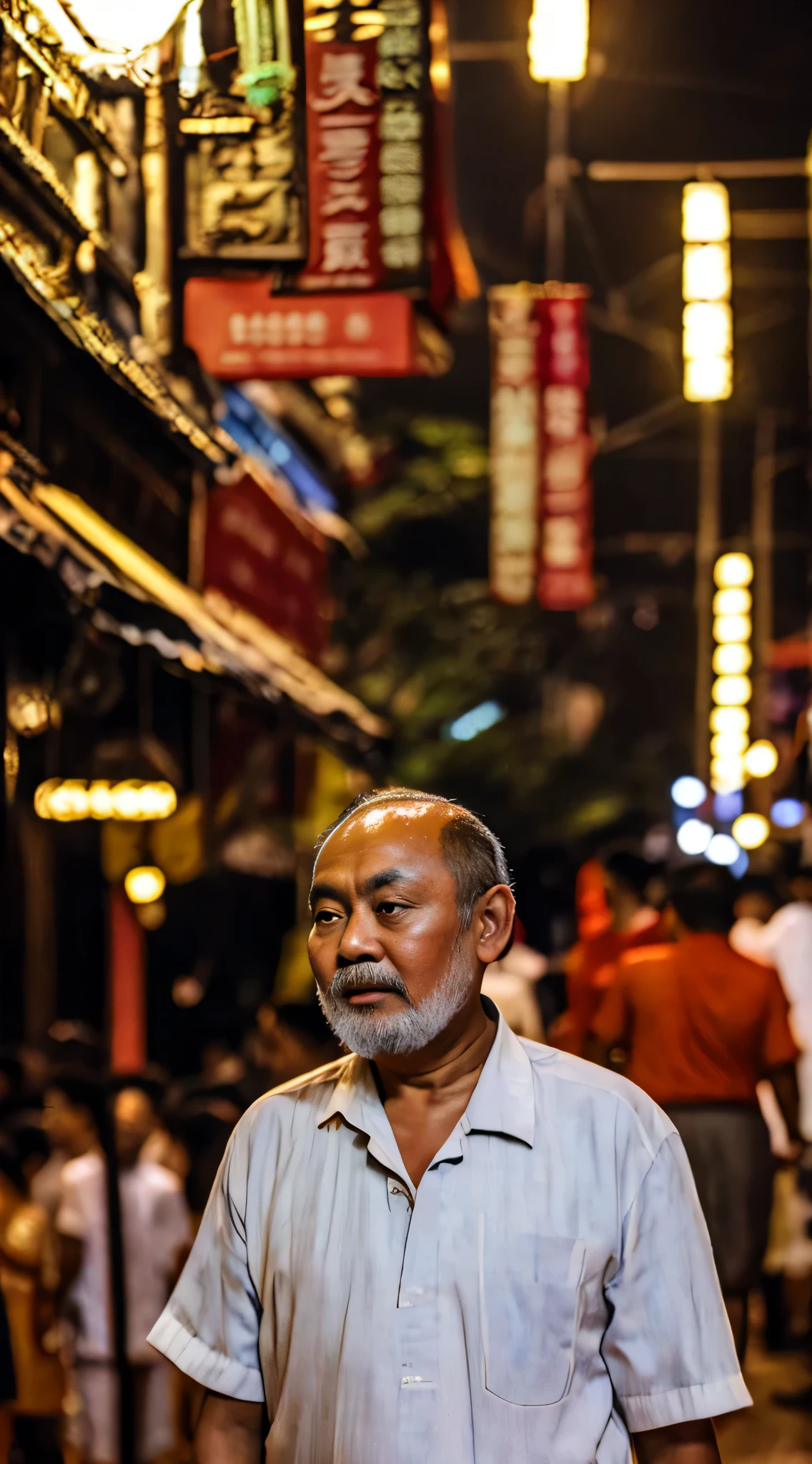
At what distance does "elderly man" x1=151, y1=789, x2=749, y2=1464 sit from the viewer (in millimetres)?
1663

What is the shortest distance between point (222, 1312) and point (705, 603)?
19.6 feet

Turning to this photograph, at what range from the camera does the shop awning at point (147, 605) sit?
12.5ft

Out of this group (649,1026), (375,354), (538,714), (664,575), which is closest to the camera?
(375,354)

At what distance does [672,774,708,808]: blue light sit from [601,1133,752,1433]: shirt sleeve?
3555 millimetres

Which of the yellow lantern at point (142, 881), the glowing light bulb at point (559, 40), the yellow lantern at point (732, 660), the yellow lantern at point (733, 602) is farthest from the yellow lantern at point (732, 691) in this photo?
the glowing light bulb at point (559, 40)

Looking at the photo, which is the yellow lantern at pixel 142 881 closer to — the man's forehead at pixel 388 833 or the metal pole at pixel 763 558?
the metal pole at pixel 763 558

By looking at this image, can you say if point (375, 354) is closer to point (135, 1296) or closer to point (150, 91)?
point (150, 91)

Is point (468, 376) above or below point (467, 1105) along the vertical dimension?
above

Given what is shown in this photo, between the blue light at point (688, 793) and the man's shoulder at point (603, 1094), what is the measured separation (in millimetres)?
3435

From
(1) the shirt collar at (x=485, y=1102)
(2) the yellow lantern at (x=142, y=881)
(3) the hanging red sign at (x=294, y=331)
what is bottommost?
(1) the shirt collar at (x=485, y=1102)

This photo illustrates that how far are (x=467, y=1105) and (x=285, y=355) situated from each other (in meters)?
2.29

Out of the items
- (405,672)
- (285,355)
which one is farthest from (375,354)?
(405,672)

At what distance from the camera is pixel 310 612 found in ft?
27.5

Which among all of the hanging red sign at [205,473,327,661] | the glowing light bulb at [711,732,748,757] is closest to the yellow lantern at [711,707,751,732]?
the glowing light bulb at [711,732,748,757]
